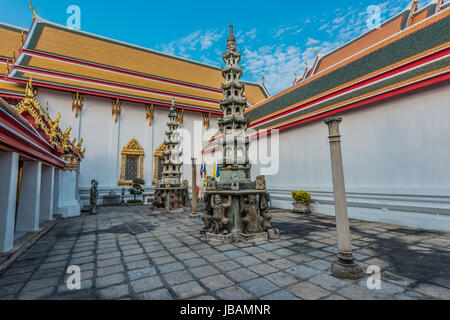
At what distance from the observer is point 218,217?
4766mm

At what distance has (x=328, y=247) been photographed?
4.03 m

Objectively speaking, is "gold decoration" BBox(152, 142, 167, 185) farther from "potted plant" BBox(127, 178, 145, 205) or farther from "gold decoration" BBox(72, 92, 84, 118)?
"gold decoration" BBox(72, 92, 84, 118)

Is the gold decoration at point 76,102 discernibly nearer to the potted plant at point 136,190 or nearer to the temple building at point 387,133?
the potted plant at point 136,190

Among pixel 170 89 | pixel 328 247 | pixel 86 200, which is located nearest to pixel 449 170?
pixel 328 247

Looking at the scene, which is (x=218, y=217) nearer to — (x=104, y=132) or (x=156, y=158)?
(x=156, y=158)

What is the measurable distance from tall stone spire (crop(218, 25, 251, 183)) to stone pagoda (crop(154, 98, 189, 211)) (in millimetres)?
4874

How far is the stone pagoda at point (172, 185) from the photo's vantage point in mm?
A: 9586

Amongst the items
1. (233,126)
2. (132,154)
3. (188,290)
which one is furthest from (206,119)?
(188,290)

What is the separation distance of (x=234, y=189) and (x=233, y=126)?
1.63m

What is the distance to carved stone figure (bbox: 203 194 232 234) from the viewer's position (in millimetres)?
4750

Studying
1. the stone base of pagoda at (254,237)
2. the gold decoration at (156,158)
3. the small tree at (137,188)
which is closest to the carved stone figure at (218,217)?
the stone base of pagoda at (254,237)

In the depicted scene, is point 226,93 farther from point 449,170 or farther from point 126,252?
point 449,170

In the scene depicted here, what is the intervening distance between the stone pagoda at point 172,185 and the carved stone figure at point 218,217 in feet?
16.3

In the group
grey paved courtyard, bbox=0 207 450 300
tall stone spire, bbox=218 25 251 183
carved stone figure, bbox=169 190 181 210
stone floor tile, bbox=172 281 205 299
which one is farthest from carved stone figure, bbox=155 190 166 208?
stone floor tile, bbox=172 281 205 299
